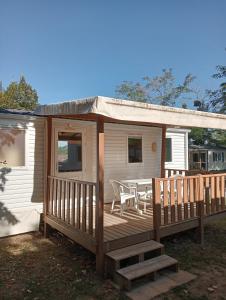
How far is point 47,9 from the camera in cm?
1090

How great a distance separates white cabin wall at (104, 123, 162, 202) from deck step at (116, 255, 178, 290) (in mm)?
3542

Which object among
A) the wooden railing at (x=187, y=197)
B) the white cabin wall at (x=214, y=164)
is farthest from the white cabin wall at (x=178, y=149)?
the white cabin wall at (x=214, y=164)

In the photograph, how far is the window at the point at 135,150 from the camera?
7711mm

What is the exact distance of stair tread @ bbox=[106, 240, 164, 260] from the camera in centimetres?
361

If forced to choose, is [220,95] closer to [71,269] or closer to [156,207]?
[156,207]

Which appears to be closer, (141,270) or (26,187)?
(141,270)

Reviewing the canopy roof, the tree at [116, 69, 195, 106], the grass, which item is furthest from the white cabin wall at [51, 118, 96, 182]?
the tree at [116, 69, 195, 106]

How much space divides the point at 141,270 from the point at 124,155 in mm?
4400

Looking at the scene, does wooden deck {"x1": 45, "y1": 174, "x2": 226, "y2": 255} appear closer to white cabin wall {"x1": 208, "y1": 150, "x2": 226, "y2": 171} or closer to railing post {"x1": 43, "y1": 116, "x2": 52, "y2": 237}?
railing post {"x1": 43, "y1": 116, "x2": 52, "y2": 237}

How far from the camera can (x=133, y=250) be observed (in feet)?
12.5

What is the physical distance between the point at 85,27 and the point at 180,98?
17.3 m

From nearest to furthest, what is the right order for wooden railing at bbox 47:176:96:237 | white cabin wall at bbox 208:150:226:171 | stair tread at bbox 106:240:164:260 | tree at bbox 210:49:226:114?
stair tread at bbox 106:240:164:260 → wooden railing at bbox 47:176:96:237 → tree at bbox 210:49:226:114 → white cabin wall at bbox 208:150:226:171

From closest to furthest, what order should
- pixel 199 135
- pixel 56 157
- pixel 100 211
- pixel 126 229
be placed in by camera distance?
1. pixel 100 211
2. pixel 126 229
3. pixel 56 157
4. pixel 199 135

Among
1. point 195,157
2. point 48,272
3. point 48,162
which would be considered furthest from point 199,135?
point 48,272
